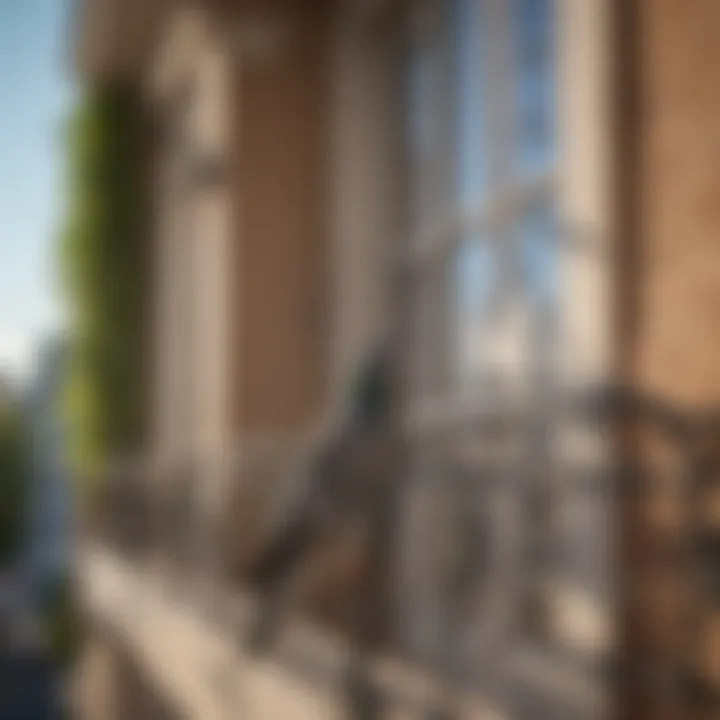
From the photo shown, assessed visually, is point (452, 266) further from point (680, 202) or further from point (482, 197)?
point (680, 202)

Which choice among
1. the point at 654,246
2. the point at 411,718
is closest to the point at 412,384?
the point at 654,246

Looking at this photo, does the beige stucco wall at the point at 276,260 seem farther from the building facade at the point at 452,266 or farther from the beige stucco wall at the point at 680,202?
the beige stucco wall at the point at 680,202

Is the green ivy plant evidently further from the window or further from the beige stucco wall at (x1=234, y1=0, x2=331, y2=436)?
the window

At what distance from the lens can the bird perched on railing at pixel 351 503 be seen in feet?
2.34

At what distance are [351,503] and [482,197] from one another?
0.25 meters

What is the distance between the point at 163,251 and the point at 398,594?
316mm

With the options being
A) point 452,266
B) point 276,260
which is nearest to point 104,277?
point 276,260

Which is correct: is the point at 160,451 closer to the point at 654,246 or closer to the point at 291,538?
the point at 291,538

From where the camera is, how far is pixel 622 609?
61 centimetres

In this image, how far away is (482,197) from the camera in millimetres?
814

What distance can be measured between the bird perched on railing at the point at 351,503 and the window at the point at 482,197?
0.04m

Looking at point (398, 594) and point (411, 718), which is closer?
point (411, 718)

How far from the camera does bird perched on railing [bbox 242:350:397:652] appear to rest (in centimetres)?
71

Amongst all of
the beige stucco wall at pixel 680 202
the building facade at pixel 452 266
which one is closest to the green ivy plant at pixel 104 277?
the building facade at pixel 452 266
